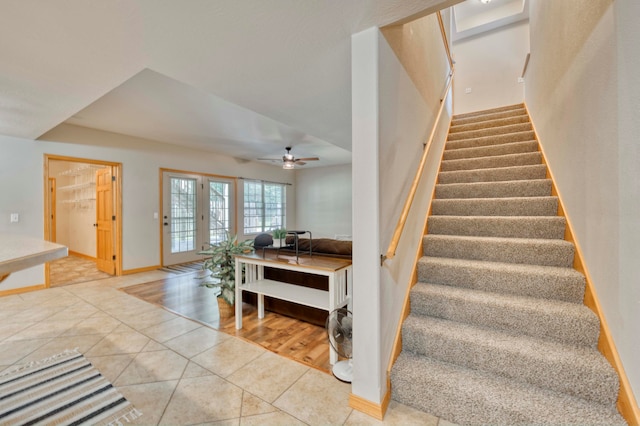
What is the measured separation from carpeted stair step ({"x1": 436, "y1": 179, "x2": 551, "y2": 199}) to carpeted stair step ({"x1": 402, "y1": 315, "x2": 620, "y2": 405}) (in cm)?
157

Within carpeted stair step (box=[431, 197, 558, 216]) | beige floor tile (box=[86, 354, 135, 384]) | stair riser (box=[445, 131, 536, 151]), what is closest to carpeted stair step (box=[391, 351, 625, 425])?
carpeted stair step (box=[431, 197, 558, 216])

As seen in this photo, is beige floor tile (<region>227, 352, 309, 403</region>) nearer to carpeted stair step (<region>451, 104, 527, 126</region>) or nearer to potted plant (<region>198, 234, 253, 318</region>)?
potted plant (<region>198, 234, 253, 318</region>)

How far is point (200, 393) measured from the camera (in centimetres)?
178

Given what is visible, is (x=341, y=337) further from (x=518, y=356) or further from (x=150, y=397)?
(x=150, y=397)

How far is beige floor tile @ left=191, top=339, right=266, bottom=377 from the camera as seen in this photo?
6.68 ft

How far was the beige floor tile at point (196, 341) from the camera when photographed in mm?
2291

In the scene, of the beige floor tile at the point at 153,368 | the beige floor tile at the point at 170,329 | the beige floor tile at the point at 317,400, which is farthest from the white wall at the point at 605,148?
the beige floor tile at the point at 170,329

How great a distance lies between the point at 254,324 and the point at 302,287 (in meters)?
0.65

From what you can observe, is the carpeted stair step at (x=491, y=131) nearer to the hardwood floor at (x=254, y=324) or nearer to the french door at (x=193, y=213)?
the hardwood floor at (x=254, y=324)

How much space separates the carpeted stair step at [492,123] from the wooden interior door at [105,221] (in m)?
6.07

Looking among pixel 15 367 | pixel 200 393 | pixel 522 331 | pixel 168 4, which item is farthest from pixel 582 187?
pixel 15 367

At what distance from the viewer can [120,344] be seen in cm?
238

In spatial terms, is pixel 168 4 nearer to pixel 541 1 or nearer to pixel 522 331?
pixel 522 331

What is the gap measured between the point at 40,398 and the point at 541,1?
598cm
